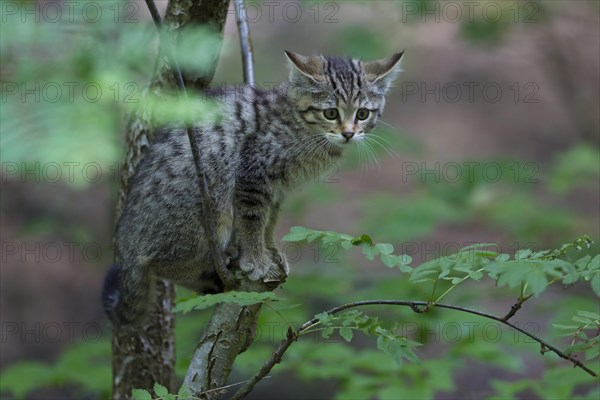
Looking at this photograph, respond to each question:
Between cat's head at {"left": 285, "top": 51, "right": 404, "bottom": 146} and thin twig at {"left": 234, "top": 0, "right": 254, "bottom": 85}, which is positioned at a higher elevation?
thin twig at {"left": 234, "top": 0, "right": 254, "bottom": 85}

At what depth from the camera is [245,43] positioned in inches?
192

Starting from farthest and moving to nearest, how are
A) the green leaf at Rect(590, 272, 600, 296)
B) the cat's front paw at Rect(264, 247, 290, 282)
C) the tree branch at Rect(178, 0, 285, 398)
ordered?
the cat's front paw at Rect(264, 247, 290, 282)
the tree branch at Rect(178, 0, 285, 398)
the green leaf at Rect(590, 272, 600, 296)

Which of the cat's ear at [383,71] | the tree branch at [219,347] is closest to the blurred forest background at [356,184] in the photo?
the cat's ear at [383,71]

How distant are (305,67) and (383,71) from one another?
557 millimetres

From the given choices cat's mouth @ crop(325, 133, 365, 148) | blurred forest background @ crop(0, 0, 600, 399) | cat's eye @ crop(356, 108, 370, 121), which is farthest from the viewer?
cat's eye @ crop(356, 108, 370, 121)

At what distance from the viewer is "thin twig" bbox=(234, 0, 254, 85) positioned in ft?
16.0

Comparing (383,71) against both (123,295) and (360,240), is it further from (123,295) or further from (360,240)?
(360,240)

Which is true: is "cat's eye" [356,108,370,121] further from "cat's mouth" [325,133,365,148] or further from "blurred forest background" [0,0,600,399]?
"blurred forest background" [0,0,600,399]

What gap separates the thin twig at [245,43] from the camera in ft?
16.0

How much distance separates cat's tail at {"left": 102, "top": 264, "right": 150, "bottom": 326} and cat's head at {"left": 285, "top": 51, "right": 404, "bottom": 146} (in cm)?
144

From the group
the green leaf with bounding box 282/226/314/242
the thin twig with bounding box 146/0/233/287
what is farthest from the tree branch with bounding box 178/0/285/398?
the green leaf with bounding box 282/226/314/242

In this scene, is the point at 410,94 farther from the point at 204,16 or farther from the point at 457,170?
the point at 204,16

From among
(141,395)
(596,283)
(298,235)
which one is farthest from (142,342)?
(596,283)

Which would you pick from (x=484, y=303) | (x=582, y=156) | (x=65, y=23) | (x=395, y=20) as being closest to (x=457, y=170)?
(x=582, y=156)
